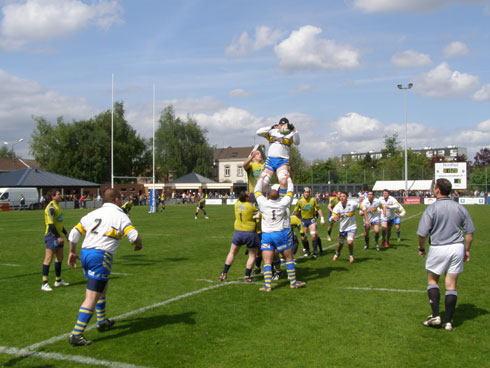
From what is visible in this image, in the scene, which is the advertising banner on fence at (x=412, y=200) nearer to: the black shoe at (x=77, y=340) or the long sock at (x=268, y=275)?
the long sock at (x=268, y=275)

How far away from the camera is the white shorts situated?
618 centimetres

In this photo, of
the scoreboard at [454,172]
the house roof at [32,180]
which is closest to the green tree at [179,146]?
the house roof at [32,180]

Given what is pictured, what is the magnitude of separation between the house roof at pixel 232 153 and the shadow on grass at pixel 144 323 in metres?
94.2

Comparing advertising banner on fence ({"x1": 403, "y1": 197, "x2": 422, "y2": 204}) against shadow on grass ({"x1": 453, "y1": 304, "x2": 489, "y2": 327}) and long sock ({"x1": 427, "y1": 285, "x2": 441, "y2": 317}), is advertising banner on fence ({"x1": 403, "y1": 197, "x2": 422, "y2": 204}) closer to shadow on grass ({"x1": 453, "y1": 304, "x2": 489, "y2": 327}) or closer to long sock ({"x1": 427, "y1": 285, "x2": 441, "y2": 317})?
shadow on grass ({"x1": 453, "y1": 304, "x2": 489, "y2": 327})

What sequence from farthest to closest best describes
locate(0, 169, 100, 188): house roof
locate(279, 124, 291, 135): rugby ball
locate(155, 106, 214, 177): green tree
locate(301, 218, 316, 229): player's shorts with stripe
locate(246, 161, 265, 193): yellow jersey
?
locate(155, 106, 214, 177): green tree → locate(0, 169, 100, 188): house roof → locate(301, 218, 316, 229): player's shorts with stripe → locate(246, 161, 265, 193): yellow jersey → locate(279, 124, 291, 135): rugby ball

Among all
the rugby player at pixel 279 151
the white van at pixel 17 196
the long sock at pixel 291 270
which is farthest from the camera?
the white van at pixel 17 196

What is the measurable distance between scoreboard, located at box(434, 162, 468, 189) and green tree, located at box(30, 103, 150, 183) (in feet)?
165

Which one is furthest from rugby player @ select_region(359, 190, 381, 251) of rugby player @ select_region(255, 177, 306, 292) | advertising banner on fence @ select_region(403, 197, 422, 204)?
advertising banner on fence @ select_region(403, 197, 422, 204)

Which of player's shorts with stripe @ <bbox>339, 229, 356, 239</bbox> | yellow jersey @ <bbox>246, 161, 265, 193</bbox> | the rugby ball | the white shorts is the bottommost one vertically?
player's shorts with stripe @ <bbox>339, 229, 356, 239</bbox>

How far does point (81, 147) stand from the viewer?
247 ft

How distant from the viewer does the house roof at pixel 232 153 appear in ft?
336

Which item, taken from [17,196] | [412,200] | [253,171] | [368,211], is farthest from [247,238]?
[412,200]

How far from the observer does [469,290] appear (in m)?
8.59

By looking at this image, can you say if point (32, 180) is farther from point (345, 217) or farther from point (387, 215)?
point (345, 217)
